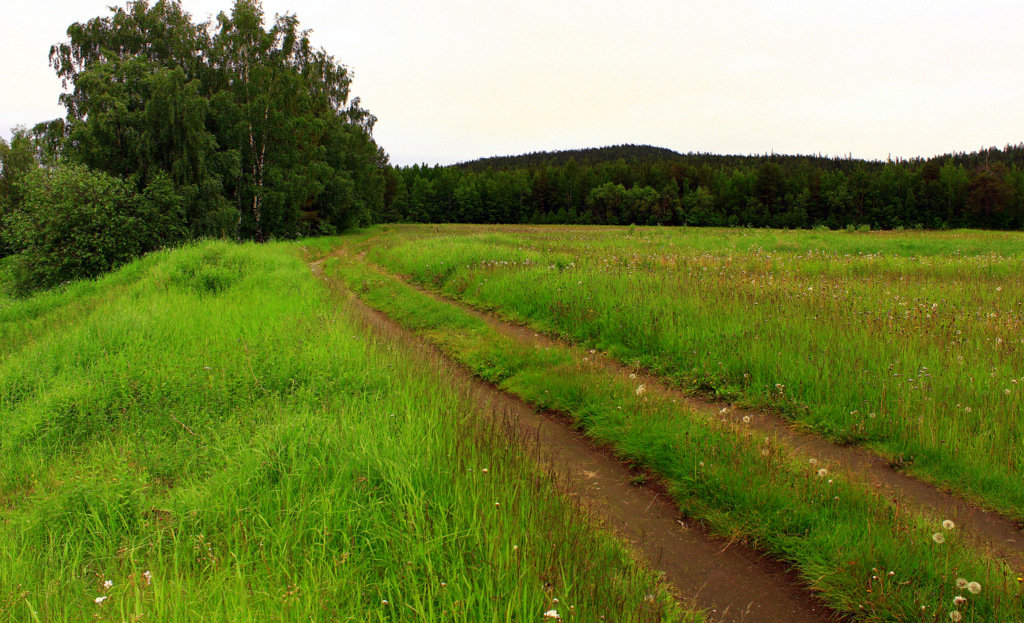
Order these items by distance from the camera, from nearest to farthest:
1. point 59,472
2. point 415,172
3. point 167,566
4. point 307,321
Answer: point 167,566
point 59,472
point 307,321
point 415,172

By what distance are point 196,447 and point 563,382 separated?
3.96 meters

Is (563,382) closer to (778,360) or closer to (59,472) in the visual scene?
(778,360)

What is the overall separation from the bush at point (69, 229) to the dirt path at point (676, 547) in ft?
71.9

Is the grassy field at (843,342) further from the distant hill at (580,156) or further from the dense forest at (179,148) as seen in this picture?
the distant hill at (580,156)

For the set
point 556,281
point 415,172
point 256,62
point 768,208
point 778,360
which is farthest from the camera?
point 415,172

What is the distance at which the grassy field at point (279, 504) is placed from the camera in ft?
8.15

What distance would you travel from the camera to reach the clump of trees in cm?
1941

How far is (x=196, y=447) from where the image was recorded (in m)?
4.34

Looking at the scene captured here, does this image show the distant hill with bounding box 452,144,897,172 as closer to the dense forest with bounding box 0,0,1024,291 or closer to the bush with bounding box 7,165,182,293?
the dense forest with bounding box 0,0,1024,291

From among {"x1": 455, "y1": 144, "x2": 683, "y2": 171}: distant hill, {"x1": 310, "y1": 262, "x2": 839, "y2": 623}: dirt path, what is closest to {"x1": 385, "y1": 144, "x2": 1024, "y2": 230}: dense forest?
{"x1": 455, "y1": 144, "x2": 683, "y2": 171}: distant hill

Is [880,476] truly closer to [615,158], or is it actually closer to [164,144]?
[164,144]

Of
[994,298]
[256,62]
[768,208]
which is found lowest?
[994,298]

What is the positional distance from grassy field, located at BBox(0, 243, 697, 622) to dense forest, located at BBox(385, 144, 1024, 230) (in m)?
78.9

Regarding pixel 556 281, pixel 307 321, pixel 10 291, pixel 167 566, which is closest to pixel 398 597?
pixel 167 566
